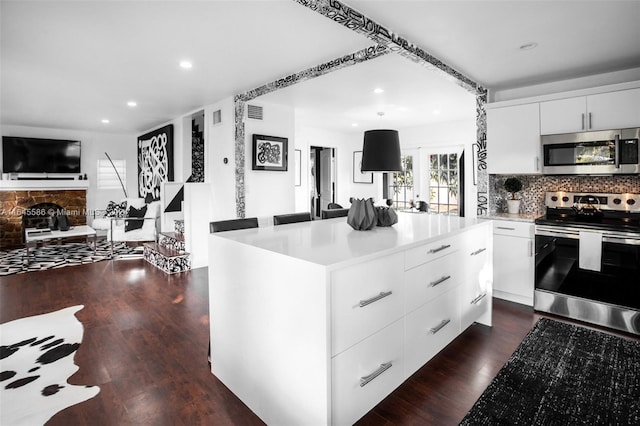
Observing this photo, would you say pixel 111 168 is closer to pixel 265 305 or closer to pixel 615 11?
pixel 265 305

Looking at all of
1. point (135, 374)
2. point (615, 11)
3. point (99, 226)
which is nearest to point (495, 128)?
point (615, 11)

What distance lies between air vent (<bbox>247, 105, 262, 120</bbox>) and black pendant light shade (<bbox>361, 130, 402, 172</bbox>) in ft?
7.79

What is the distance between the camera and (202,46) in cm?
294

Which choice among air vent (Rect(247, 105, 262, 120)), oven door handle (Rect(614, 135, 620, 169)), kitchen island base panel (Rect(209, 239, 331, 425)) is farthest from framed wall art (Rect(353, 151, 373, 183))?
kitchen island base panel (Rect(209, 239, 331, 425))

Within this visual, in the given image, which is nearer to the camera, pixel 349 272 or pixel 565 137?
pixel 349 272

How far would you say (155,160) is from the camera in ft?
24.1

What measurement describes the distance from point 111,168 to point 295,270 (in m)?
8.44

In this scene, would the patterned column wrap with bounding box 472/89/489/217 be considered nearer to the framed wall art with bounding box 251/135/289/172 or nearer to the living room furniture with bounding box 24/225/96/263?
the framed wall art with bounding box 251/135/289/172

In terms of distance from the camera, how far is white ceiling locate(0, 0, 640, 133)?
233cm

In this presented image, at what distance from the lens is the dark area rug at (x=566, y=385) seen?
1.32m

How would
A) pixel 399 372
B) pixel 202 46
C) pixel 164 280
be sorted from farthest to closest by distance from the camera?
pixel 164 280, pixel 202 46, pixel 399 372

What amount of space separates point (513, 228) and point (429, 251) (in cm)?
201

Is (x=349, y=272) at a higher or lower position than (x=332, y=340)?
higher

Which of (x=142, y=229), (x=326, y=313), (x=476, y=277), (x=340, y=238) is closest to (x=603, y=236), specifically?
(x=476, y=277)
